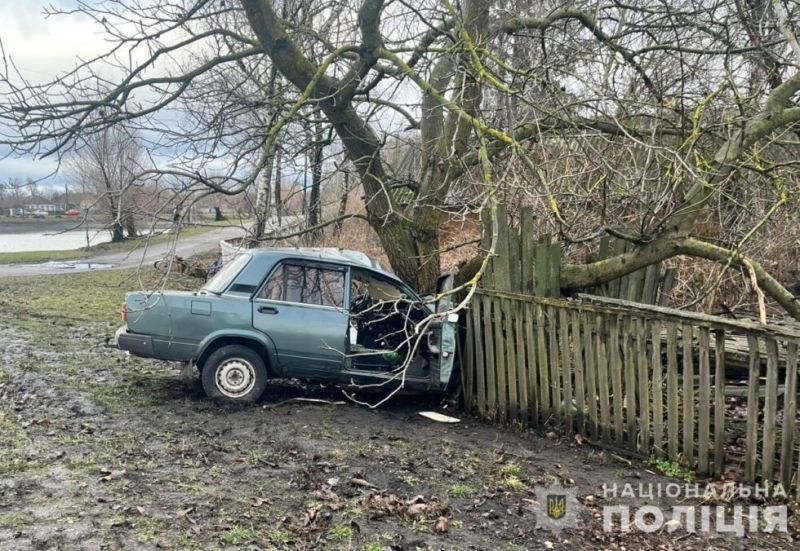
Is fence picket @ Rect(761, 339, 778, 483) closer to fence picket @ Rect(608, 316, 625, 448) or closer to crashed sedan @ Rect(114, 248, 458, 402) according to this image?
fence picket @ Rect(608, 316, 625, 448)

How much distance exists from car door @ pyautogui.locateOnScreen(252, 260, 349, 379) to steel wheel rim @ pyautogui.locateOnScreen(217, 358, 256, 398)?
32cm

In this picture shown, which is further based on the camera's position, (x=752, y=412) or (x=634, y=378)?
(x=634, y=378)

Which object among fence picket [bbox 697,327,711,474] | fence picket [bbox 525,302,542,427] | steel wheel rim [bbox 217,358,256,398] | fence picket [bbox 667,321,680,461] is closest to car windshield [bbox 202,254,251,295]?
Result: steel wheel rim [bbox 217,358,256,398]

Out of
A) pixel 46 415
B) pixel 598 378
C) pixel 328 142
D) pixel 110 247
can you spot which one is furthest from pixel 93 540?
pixel 110 247

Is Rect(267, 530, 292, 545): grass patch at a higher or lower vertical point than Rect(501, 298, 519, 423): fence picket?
lower

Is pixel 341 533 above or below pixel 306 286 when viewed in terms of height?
below

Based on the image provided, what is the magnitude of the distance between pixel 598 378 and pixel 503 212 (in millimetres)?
2023

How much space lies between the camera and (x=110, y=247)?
103 ft

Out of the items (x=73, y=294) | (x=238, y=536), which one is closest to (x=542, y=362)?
(x=238, y=536)

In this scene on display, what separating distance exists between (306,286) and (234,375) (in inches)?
48.6

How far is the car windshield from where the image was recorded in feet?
20.8

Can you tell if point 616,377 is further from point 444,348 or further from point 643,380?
point 444,348

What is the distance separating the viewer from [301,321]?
635cm

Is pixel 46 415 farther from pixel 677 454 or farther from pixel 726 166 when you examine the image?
pixel 726 166
